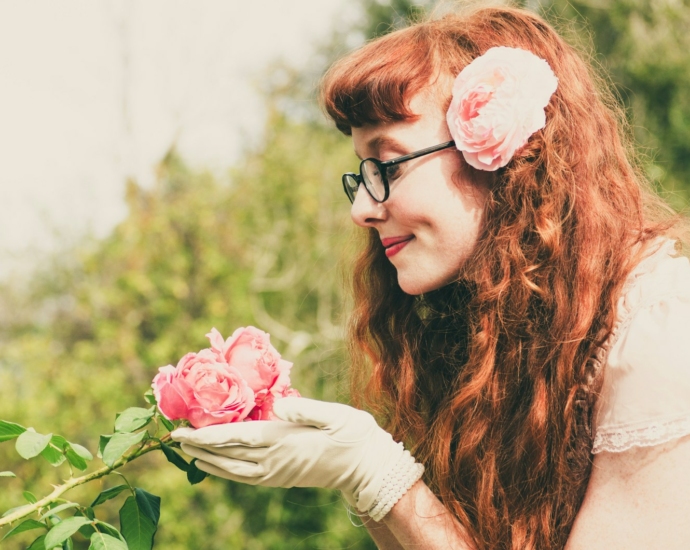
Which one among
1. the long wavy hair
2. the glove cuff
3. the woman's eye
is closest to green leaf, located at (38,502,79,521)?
the glove cuff

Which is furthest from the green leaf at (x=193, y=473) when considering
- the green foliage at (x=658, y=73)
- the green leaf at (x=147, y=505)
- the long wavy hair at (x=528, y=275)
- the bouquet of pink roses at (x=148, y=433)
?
the green foliage at (x=658, y=73)

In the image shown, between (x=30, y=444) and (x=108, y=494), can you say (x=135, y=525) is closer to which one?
(x=108, y=494)

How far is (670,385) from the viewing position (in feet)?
4.62

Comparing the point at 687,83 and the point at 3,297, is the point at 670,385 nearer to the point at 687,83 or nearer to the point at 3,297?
the point at 687,83

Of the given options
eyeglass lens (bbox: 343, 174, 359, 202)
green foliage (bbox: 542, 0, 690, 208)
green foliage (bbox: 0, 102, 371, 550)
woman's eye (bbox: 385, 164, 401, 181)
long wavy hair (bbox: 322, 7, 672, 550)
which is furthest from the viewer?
green foliage (bbox: 542, 0, 690, 208)

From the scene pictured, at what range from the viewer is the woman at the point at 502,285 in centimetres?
153

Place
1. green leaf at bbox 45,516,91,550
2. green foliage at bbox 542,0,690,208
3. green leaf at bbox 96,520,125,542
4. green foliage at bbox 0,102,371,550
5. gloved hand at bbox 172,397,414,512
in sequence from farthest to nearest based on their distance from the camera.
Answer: green foliage at bbox 542,0,690,208 < green foliage at bbox 0,102,371,550 < gloved hand at bbox 172,397,414,512 < green leaf at bbox 96,520,125,542 < green leaf at bbox 45,516,91,550

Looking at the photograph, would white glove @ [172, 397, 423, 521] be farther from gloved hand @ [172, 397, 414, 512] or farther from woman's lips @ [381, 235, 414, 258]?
woman's lips @ [381, 235, 414, 258]

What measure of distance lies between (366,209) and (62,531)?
0.97 m

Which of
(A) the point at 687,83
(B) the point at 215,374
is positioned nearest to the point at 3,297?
(A) the point at 687,83

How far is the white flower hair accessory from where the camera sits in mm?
1656

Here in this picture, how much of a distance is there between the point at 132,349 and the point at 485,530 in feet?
16.6

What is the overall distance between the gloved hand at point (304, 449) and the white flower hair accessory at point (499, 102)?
2.16 ft

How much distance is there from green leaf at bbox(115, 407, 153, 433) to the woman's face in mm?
689
